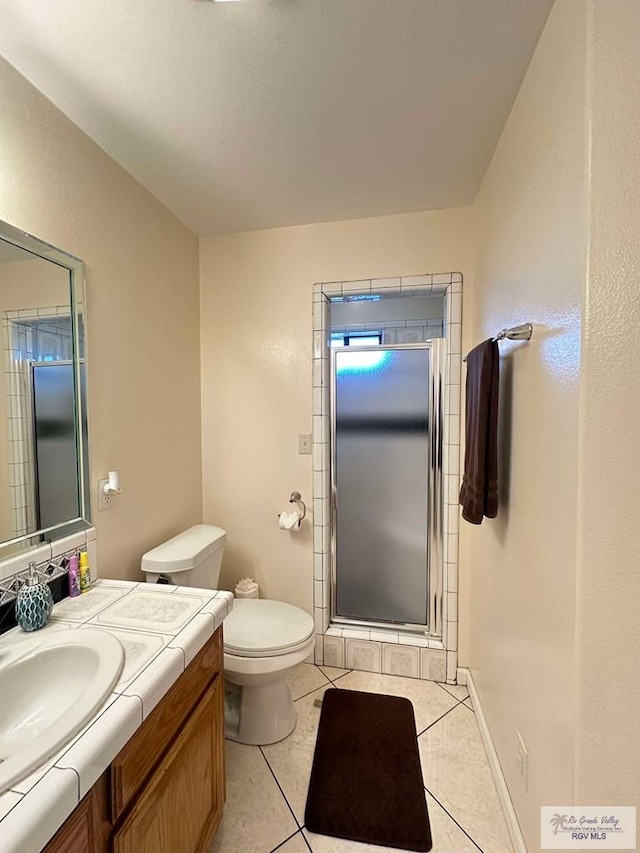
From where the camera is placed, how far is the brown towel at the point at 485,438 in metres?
1.38

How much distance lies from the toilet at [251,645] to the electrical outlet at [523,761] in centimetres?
82

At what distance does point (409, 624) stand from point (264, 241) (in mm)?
2374

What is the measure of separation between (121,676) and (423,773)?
137cm

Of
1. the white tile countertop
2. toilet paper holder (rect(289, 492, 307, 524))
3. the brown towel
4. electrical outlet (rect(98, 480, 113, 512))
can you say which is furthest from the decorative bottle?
the brown towel

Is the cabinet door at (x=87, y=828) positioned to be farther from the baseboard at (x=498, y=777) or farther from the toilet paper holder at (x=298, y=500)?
the toilet paper holder at (x=298, y=500)

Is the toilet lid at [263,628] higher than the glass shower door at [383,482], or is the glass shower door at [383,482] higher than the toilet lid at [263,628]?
the glass shower door at [383,482]

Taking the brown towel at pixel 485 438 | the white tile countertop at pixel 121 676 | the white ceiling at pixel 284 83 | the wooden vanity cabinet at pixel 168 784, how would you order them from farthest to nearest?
the brown towel at pixel 485 438 < the white ceiling at pixel 284 83 < the wooden vanity cabinet at pixel 168 784 < the white tile countertop at pixel 121 676

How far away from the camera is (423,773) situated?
1.51 meters

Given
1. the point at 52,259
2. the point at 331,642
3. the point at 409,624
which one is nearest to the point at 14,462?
the point at 52,259

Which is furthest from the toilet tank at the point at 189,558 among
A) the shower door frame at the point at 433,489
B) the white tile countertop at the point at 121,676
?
the shower door frame at the point at 433,489

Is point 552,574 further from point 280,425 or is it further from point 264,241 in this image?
point 264,241

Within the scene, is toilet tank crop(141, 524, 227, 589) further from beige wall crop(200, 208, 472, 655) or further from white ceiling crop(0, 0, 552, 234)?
white ceiling crop(0, 0, 552, 234)

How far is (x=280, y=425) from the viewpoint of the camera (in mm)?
2168

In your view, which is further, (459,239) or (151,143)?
(459,239)
